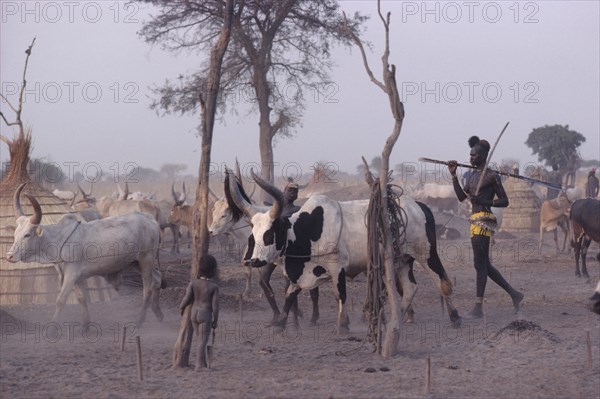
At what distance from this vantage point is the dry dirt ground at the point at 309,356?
736 centimetres

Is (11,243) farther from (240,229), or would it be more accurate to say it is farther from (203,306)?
(203,306)

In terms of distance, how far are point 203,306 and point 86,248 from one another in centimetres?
347

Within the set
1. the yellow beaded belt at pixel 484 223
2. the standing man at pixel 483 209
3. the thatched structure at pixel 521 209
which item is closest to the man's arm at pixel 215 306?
the standing man at pixel 483 209

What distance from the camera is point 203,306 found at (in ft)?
26.5

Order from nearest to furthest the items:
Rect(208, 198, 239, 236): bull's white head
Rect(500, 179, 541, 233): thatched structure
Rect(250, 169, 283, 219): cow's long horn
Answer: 1. Rect(250, 169, 283, 219): cow's long horn
2. Rect(208, 198, 239, 236): bull's white head
3. Rect(500, 179, 541, 233): thatched structure

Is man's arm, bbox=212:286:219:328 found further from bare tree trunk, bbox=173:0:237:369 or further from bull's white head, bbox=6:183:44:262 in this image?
bull's white head, bbox=6:183:44:262

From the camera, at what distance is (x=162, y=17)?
855 inches

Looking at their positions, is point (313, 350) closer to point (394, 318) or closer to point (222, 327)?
point (394, 318)

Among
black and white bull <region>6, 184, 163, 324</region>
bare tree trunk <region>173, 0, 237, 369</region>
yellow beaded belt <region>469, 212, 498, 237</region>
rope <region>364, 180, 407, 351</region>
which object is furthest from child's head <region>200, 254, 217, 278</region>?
yellow beaded belt <region>469, 212, 498, 237</region>

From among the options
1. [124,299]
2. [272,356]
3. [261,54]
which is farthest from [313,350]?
[261,54]

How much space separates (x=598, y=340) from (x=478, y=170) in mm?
2596

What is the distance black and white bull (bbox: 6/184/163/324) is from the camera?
10695 millimetres

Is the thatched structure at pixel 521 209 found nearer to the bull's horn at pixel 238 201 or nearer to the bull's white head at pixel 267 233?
the bull's horn at pixel 238 201

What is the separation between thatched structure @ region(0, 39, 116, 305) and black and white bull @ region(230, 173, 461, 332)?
4373 mm
